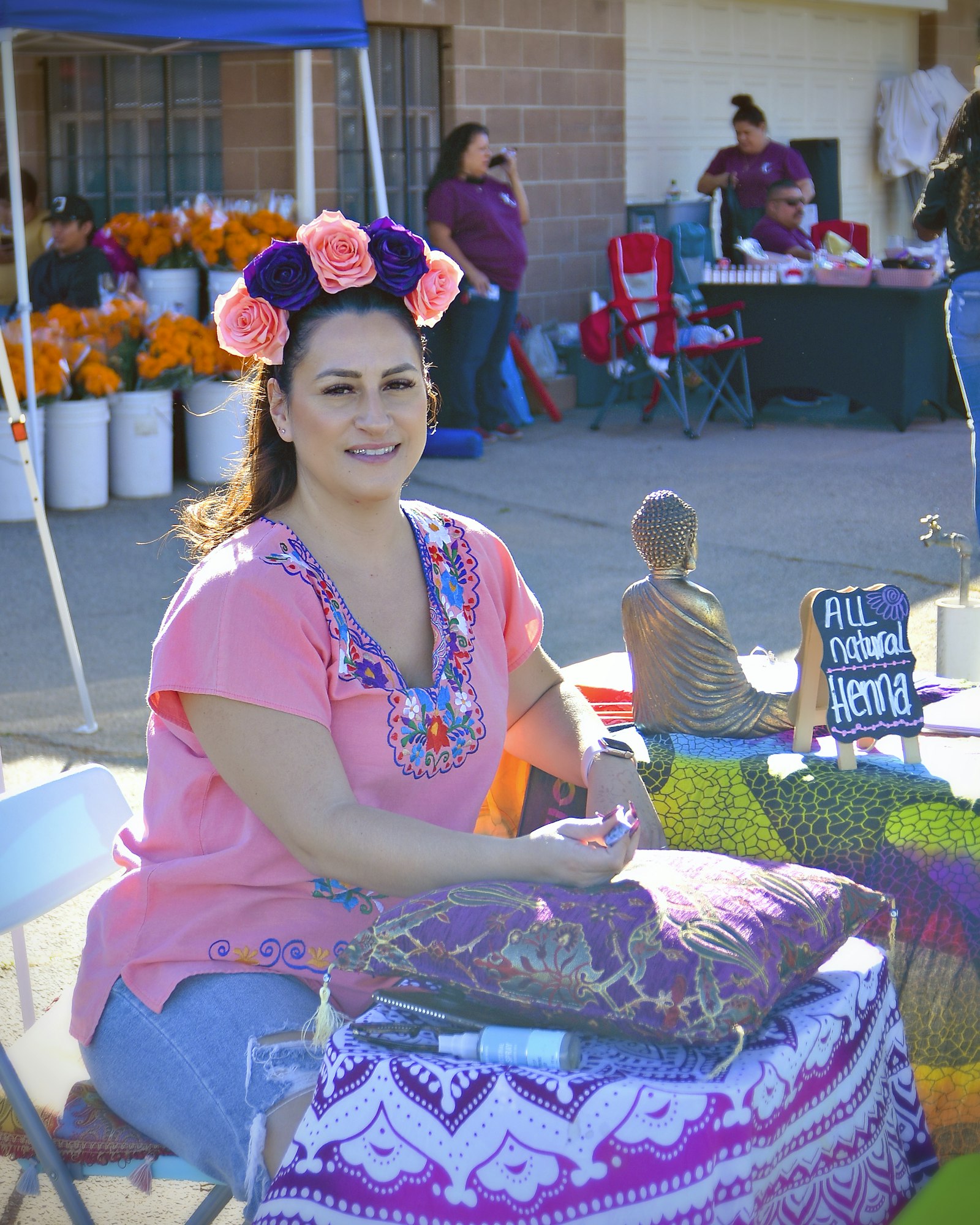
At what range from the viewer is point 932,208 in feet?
16.8

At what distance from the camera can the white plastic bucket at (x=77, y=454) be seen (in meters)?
7.27

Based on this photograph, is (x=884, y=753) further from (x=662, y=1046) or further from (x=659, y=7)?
(x=659, y=7)

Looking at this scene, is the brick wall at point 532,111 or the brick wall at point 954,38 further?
the brick wall at point 954,38

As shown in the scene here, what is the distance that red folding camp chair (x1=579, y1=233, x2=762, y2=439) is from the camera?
9.27 m

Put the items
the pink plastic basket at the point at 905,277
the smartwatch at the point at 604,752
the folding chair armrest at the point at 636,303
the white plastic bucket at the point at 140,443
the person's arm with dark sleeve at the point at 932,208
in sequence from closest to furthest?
the smartwatch at the point at 604,752
the person's arm with dark sleeve at the point at 932,208
the white plastic bucket at the point at 140,443
the pink plastic basket at the point at 905,277
the folding chair armrest at the point at 636,303

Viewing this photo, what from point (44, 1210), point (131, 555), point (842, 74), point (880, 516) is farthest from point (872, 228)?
point (44, 1210)

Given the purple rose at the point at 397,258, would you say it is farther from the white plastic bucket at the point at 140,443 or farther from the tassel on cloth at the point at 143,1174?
the white plastic bucket at the point at 140,443

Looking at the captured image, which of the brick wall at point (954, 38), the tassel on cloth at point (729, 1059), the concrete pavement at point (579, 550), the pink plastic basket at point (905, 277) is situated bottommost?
the concrete pavement at point (579, 550)

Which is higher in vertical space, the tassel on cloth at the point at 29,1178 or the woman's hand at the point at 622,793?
the woman's hand at the point at 622,793

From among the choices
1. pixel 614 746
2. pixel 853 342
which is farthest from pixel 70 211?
pixel 614 746

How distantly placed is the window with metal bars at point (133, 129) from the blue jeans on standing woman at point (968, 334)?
5997mm

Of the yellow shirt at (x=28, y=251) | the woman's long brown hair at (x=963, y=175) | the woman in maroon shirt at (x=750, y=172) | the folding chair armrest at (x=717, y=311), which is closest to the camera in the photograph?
the woman's long brown hair at (x=963, y=175)

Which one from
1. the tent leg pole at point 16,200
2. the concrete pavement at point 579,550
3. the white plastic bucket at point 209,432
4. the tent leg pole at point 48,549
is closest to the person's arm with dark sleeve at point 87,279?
the white plastic bucket at point 209,432

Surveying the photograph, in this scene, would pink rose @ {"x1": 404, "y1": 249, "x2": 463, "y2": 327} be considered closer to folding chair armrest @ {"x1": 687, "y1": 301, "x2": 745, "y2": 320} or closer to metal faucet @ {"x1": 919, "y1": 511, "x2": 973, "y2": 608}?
metal faucet @ {"x1": 919, "y1": 511, "x2": 973, "y2": 608}
